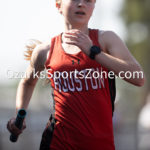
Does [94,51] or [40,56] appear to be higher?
[94,51]

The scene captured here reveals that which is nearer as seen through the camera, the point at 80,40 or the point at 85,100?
the point at 80,40

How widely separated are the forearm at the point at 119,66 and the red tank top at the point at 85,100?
0.20 metres

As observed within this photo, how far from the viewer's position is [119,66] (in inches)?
181

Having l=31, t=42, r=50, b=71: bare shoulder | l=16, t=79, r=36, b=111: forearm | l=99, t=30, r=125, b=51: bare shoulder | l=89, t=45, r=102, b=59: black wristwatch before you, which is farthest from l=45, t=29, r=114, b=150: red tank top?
l=16, t=79, r=36, b=111: forearm

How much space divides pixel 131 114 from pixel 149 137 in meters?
13.4

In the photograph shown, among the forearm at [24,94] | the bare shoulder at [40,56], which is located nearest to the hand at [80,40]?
the bare shoulder at [40,56]

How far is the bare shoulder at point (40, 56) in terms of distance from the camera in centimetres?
512

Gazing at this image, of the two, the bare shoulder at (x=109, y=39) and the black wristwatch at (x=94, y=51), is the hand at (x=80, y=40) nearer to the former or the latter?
the black wristwatch at (x=94, y=51)

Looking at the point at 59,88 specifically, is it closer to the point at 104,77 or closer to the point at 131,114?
the point at 104,77

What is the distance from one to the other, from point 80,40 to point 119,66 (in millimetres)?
426

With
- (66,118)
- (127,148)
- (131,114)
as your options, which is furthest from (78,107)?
(131,114)

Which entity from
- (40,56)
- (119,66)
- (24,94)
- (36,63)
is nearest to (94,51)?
(119,66)

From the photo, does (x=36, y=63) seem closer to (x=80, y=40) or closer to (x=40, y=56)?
(x=40, y=56)

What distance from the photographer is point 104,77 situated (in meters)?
4.84
